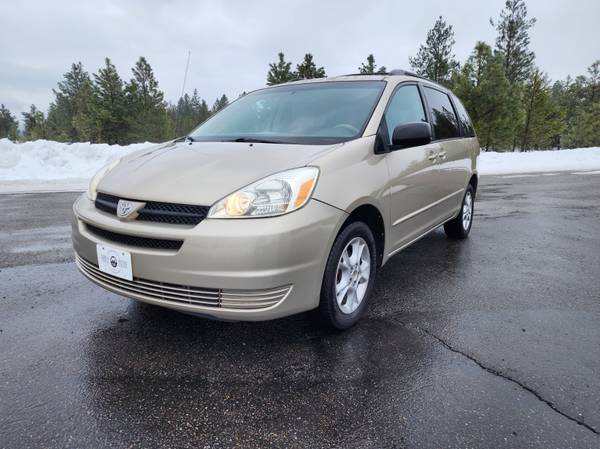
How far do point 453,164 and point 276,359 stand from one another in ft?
9.78

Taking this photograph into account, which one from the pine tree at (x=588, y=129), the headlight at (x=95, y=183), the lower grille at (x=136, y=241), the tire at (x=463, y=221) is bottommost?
the tire at (x=463, y=221)

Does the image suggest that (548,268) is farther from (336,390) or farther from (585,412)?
(336,390)

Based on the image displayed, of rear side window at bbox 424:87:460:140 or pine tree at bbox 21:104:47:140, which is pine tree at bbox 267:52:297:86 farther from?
pine tree at bbox 21:104:47:140

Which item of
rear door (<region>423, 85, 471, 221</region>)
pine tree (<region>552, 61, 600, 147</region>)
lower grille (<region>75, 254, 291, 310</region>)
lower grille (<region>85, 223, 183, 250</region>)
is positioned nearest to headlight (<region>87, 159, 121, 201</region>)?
lower grille (<region>85, 223, 183, 250</region>)

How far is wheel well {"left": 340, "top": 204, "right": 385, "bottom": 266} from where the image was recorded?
261 centimetres

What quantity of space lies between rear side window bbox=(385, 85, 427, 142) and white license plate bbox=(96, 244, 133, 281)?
1.98 metres

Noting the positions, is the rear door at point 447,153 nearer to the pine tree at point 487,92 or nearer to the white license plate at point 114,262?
the white license plate at point 114,262

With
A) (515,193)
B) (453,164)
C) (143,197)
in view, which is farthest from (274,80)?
(143,197)

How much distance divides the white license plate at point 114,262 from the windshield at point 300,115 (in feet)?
3.95

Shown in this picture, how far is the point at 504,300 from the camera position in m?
3.24

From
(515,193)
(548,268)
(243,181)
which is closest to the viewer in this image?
(243,181)

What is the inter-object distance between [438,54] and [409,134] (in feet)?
118

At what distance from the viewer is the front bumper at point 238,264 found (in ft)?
6.78

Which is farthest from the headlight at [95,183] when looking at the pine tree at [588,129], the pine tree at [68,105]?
the pine tree at [68,105]
